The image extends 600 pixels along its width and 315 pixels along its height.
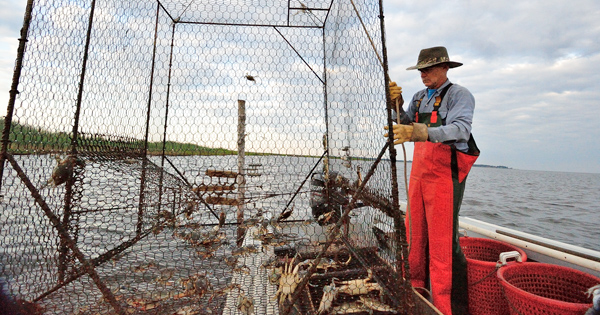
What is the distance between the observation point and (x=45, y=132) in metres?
2.44

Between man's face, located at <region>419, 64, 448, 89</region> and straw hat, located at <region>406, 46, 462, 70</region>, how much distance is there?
6 cm

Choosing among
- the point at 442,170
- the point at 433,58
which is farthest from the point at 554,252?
the point at 433,58

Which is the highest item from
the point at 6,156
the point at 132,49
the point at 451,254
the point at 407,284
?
the point at 132,49

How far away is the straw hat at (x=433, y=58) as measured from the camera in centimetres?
226

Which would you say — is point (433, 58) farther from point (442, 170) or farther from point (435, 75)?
point (442, 170)

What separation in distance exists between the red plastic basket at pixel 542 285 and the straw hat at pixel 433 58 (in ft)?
4.96

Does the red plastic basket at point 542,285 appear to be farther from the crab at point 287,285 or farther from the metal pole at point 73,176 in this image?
the metal pole at point 73,176

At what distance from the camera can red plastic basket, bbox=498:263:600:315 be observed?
5.58 ft

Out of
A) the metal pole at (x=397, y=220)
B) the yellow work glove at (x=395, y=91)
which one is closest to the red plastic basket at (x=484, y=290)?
the metal pole at (x=397, y=220)

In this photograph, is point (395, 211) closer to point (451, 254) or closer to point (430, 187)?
point (430, 187)

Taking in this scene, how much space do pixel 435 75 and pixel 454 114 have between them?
413 millimetres

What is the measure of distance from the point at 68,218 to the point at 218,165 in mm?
1484

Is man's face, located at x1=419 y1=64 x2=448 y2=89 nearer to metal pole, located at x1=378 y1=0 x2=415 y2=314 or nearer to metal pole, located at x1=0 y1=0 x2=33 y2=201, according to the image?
metal pole, located at x1=378 y1=0 x2=415 y2=314

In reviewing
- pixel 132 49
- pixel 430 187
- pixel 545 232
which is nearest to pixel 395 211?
pixel 430 187
